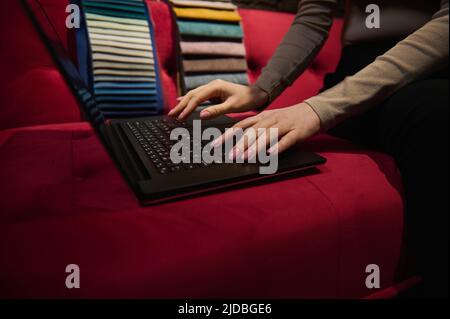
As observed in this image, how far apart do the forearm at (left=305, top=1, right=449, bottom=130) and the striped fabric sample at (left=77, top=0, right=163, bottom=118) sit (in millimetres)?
517

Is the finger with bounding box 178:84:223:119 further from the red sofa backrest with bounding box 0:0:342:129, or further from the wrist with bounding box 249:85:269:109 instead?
the red sofa backrest with bounding box 0:0:342:129

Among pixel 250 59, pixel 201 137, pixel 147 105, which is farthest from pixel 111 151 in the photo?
pixel 250 59

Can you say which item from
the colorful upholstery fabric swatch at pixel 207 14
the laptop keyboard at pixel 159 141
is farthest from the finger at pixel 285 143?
the colorful upholstery fabric swatch at pixel 207 14

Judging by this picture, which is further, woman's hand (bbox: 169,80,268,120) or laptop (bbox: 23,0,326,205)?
woman's hand (bbox: 169,80,268,120)

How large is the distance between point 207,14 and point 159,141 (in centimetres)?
62

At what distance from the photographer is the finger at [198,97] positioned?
628 millimetres

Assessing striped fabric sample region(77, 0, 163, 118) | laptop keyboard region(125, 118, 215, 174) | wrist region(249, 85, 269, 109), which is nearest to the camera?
laptop keyboard region(125, 118, 215, 174)

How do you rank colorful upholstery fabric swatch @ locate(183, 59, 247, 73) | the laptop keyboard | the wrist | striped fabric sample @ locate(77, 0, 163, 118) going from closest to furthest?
1. the laptop keyboard
2. the wrist
3. striped fabric sample @ locate(77, 0, 163, 118)
4. colorful upholstery fabric swatch @ locate(183, 59, 247, 73)

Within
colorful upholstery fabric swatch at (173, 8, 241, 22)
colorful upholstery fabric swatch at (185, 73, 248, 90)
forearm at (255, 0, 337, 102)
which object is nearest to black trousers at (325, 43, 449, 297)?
forearm at (255, 0, 337, 102)

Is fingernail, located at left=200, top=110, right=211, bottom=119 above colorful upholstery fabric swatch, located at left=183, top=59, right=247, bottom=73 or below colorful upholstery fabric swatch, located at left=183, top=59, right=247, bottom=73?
below

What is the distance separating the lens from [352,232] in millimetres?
453

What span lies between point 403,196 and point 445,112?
14 centimetres

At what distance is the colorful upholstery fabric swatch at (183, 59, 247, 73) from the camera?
958mm

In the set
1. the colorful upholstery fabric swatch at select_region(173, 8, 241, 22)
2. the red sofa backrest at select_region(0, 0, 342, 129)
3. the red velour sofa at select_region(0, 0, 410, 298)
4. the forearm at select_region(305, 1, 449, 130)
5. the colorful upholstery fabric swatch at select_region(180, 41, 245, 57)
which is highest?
the colorful upholstery fabric swatch at select_region(173, 8, 241, 22)
